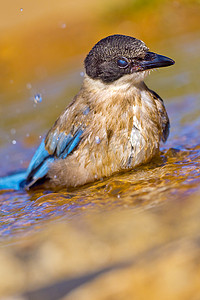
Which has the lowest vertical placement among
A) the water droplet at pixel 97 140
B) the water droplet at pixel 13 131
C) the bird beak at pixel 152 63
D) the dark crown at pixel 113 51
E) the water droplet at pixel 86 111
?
the water droplet at pixel 97 140

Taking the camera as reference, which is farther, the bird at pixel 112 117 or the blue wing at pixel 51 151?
the blue wing at pixel 51 151

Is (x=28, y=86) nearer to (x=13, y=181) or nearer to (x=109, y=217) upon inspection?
(x=13, y=181)

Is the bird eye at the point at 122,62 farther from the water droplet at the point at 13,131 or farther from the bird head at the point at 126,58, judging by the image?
the water droplet at the point at 13,131

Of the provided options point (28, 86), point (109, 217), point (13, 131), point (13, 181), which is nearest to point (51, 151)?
point (13, 181)

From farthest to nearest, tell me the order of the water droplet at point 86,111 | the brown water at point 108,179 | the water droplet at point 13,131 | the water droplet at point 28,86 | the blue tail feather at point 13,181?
the water droplet at point 28,86, the water droplet at point 13,131, the blue tail feather at point 13,181, the water droplet at point 86,111, the brown water at point 108,179

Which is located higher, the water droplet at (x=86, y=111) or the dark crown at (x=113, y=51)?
the dark crown at (x=113, y=51)

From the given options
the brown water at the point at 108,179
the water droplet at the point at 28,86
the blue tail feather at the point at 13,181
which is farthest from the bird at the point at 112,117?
the water droplet at the point at 28,86

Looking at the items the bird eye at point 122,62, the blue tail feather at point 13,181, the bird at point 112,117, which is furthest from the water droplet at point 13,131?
the bird eye at point 122,62

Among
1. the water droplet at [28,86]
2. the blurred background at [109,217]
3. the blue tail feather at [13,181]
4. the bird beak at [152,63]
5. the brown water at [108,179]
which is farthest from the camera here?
the water droplet at [28,86]

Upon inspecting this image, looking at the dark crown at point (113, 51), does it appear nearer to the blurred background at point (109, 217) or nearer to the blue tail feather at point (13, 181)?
the blurred background at point (109, 217)
